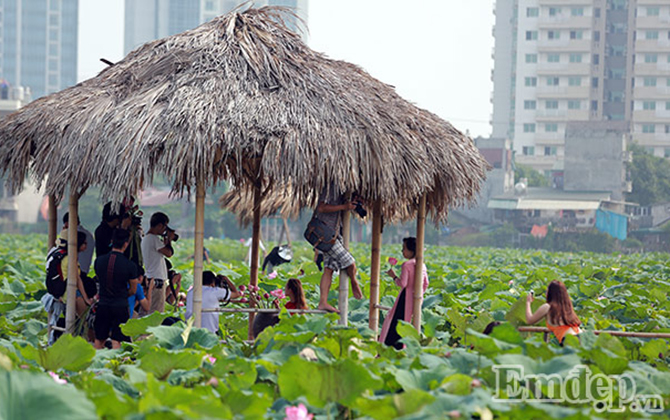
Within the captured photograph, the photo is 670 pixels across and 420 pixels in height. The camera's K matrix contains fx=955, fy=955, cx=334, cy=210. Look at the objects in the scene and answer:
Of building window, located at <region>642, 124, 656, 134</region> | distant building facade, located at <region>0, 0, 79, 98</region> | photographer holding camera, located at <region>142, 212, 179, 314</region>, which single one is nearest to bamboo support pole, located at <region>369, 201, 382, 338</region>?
photographer holding camera, located at <region>142, 212, 179, 314</region>

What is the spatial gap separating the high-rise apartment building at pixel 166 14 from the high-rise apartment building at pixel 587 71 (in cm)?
5226

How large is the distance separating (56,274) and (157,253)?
790mm

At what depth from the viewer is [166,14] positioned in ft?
382

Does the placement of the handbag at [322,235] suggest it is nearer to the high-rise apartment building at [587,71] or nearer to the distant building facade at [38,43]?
the high-rise apartment building at [587,71]

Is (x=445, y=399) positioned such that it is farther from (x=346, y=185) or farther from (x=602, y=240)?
(x=602, y=240)

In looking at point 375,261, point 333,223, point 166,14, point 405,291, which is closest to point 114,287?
point 333,223

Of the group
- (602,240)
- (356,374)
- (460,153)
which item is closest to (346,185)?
(460,153)

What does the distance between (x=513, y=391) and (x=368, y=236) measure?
39.3m

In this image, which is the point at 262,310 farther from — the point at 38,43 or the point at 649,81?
the point at 38,43

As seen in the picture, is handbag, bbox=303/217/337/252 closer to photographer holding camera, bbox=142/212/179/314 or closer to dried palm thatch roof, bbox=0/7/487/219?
dried palm thatch roof, bbox=0/7/487/219

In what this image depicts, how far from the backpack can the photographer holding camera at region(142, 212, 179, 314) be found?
25.1 inches

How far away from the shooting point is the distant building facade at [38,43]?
361ft

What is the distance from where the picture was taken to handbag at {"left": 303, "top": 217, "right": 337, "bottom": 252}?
7.21 metres

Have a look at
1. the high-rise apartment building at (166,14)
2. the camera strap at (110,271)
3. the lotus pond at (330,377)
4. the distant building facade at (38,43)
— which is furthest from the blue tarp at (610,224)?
the distant building facade at (38,43)
